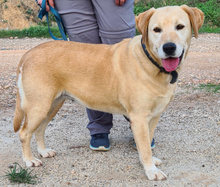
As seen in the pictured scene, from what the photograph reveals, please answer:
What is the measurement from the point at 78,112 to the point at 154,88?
6.70 feet

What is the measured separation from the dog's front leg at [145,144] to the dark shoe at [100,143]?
0.66 metres

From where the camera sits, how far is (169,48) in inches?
112

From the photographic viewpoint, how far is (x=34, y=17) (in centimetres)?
1543

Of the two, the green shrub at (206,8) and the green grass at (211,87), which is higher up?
the green grass at (211,87)

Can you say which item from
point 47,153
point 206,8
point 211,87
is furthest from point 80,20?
point 206,8

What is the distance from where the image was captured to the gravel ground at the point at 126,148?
3.20 m

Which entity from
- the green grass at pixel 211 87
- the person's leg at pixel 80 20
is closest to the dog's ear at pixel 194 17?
the person's leg at pixel 80 20

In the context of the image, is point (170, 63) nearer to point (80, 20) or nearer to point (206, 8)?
point (80, 20)

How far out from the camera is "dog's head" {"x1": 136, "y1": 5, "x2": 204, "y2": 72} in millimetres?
2887

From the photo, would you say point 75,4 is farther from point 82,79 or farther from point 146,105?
point 146,105

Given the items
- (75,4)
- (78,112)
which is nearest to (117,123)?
(78,112)

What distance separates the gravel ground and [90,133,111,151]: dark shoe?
65mm

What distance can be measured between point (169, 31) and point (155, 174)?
47.6 inches

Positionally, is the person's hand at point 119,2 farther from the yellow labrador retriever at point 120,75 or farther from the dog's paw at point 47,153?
the dog's paw at point 47,153
